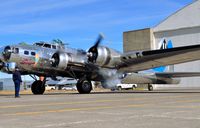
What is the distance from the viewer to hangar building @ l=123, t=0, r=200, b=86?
5909cm

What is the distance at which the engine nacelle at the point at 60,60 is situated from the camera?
21.8 m

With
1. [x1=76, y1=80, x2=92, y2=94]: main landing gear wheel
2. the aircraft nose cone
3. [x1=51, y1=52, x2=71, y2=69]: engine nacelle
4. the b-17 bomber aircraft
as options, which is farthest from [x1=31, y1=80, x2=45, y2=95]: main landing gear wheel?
the aircraft nose cone

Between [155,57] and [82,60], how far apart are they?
Answer: 481 cm

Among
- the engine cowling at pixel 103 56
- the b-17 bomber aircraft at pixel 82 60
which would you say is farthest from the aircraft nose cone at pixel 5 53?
the engine cowling at pixel 103 56

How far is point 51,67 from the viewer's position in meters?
22.2

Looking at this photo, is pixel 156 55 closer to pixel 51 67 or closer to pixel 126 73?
pixel 126 73

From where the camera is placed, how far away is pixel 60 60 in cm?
2173

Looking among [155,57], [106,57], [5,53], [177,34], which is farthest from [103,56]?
[177,34]

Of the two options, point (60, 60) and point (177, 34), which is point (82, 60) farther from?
point (177, 34)

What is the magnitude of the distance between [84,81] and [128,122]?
1579cm

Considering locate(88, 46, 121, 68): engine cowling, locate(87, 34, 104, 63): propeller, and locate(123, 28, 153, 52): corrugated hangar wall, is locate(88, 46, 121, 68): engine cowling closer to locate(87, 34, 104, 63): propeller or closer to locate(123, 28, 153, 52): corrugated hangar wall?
locate(87, 34, 104, 63): propeller

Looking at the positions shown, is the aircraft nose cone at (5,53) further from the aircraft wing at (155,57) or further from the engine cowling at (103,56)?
the aircraft wing at (155,57)

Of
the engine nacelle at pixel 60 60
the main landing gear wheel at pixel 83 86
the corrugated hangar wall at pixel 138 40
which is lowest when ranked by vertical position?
the main landing gear wheel at pixel 83 86

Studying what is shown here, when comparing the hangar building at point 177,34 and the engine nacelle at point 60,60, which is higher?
the hangar building at point 177,34
